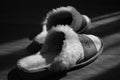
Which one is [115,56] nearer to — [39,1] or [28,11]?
[28,11]

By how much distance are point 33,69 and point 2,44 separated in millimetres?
421

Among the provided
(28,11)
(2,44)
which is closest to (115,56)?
(2,44)

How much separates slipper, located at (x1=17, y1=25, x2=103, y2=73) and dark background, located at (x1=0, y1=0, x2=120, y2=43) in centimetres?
39

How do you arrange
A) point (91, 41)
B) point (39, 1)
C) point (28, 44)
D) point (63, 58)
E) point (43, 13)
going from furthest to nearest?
point (39, 1) → point (43, 13) → point (28, 44) → point (91, 41) → point (63, 58)

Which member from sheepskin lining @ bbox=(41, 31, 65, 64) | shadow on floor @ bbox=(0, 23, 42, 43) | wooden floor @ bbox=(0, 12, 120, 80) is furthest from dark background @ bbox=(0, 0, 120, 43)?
sheepskin lining @ bbox=(41, 31, 65, 64)

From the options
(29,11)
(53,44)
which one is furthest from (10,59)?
(29,11)

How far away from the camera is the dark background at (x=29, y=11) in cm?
139

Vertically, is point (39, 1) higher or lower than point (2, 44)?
higher

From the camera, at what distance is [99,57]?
1.06 meters

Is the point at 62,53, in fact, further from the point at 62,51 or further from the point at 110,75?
the point at 110,75

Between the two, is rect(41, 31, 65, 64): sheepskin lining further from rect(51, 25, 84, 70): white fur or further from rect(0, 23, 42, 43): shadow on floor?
rect(0, 23, 42, 43): shadow on floor

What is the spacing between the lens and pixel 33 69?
34.7 inches

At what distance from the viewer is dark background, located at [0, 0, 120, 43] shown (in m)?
1.39

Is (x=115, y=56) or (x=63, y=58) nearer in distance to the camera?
(x=63, y=58)
